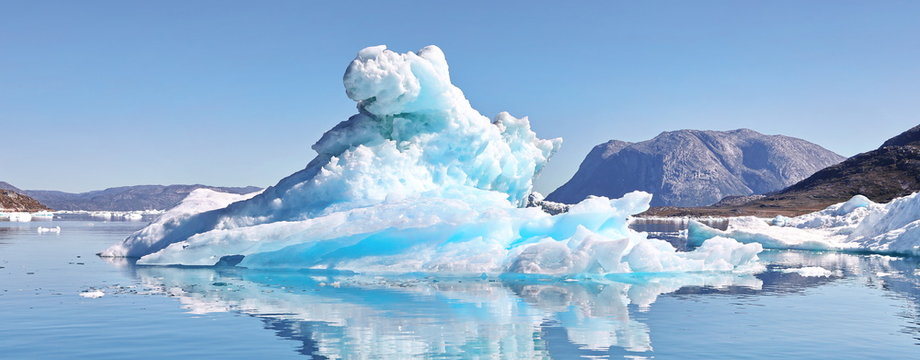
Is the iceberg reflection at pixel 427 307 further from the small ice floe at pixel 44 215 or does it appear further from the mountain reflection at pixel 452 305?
Result: the small ice floe at pixel 44 215

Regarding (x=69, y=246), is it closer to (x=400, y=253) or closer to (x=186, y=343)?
(x=400, y=253)

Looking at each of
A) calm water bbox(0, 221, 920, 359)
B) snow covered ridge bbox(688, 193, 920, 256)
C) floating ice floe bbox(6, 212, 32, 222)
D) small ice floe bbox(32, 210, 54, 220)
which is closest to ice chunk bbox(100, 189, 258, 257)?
A: calm water bbox(0, 221, 920, 359)

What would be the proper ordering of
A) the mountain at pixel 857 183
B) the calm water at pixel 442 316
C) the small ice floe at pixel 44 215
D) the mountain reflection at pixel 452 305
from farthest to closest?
the mountain at pixel 857 183, the small ice floe at pixel 44 215, the mountain reflection at pixel 452 305, the calm water at pixel 442 316

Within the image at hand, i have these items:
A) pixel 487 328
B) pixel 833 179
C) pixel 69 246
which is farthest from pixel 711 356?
pixel 833 179

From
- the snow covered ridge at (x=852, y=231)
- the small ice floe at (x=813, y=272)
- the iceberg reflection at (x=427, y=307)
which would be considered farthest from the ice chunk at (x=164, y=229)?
the snow covered ridge at (x=852, y=231)

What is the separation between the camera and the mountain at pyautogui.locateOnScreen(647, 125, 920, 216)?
13712cm

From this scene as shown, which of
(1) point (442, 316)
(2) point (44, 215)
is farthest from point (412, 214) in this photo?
(2) point (44, 215)

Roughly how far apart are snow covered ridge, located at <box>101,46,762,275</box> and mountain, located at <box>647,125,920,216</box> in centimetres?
11353

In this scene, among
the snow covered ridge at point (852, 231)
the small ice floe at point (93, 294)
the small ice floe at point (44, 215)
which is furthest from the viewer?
the small ice floe at point (44, 215)

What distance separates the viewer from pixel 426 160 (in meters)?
28.9

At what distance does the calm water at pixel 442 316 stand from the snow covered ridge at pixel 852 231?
52.7ft

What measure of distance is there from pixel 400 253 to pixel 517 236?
4.19m

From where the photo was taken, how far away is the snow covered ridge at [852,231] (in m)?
39.4

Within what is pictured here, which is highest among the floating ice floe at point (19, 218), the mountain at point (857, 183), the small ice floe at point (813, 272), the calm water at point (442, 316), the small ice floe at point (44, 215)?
the mountain at point (857, 183)
